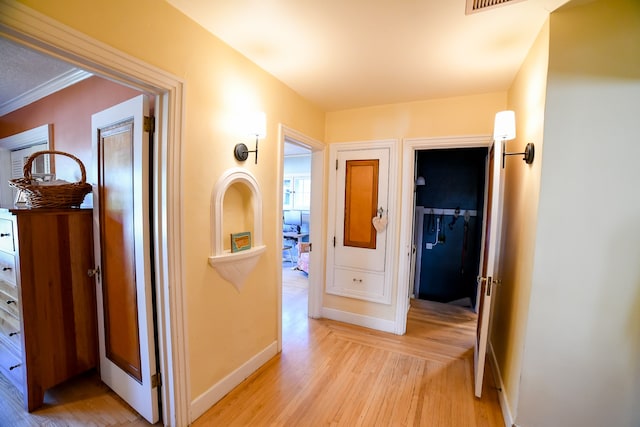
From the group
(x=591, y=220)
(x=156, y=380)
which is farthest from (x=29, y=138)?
(x=591, y=220)

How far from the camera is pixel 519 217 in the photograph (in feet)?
5.96

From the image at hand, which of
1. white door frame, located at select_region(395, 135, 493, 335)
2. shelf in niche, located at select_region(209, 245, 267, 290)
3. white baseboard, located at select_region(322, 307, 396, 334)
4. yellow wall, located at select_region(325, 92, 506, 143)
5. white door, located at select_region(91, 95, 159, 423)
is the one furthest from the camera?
white baseboard, located at select_region(322, 307, 396, 334)

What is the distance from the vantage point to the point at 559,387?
1.45m

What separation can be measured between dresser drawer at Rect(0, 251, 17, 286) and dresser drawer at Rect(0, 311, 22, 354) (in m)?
0.30

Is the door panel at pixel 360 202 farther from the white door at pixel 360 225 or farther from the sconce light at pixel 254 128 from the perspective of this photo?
the sconce light at pixel 254 128

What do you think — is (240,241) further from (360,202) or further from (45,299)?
(360,202)

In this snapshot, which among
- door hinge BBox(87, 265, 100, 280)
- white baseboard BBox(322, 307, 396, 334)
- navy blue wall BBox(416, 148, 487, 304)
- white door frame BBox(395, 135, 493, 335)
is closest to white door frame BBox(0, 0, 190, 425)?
door hinge BBox(87, 265, 100, 280)

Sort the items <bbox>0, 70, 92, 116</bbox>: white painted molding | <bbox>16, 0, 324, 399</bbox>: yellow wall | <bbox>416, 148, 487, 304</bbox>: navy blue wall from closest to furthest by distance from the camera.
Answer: <bbox>16, 0, 324, 399</bbox>: yellow wall → <bbox>0, 70, 92, 116</bbox>: white painted molding → <bbox>416, 148, 487, 304</bbox>: navy blue wall

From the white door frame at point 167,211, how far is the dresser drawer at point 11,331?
3.90 feet

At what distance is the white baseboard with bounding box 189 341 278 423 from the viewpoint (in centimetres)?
170

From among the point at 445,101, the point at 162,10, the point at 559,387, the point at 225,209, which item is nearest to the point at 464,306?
the point at 559,387

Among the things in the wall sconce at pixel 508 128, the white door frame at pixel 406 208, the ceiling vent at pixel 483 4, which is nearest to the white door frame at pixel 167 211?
the ceiling vent at pixel 483 4

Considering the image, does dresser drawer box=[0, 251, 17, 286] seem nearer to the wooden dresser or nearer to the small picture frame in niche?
the wooden dresser

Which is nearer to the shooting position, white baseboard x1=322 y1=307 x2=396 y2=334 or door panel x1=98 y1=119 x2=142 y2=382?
door panel x1=98 y1=119 x2=142 y2=382
